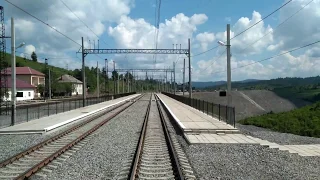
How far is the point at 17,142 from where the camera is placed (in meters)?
15.5

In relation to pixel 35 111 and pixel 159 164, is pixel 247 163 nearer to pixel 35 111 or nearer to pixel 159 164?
pixel 159 164

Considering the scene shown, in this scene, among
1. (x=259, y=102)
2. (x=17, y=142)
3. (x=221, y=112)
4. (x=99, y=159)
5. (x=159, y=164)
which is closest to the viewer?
(x=159, y=164)

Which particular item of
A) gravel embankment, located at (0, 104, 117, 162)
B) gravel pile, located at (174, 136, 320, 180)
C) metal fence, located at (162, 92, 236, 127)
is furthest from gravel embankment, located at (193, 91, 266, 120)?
gravel pile, located at (174, 136, 320, 180)

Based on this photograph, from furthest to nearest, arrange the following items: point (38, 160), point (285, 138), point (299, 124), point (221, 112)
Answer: point (299, 124) < point (221, 112) < point (285, 138) < point (38, 160)

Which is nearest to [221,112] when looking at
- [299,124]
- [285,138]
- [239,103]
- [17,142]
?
[285,138]

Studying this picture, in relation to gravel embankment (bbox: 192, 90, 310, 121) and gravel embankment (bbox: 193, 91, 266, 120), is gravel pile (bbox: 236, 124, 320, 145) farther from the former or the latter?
gravel embankment (bbox: 192, 90, 310, 121)

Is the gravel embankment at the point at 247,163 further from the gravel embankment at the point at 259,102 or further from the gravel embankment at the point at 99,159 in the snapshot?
the gravel embankment at the point at 259,102

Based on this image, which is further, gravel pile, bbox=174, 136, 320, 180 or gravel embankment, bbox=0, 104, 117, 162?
gravel embankment, bbox=0, 104, 117, 162

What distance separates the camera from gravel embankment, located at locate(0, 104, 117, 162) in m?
13.1

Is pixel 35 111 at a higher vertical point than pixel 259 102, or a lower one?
higher

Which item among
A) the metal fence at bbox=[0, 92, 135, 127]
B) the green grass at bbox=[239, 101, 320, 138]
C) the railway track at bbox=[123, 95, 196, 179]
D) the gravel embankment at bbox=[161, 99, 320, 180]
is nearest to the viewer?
the railway track at bbox=[123, 95, 196, 179]

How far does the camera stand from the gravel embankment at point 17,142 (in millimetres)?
13102

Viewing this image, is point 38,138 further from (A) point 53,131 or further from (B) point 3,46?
(B) point 3,46

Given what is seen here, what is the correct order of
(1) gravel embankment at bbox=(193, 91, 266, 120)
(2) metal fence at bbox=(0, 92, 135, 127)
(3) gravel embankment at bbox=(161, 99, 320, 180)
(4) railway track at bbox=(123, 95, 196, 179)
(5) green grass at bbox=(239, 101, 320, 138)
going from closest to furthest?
(4) railway track at bbox=(123, 95, 196, 179)
(3) gravel embankment at bbox=(161, 99, 320, 180)
(5) green grass at bbox=(239, 101, 320, 138)
(2) metal fence at bbox=(0, 92, 135, 127)
(1) gravel embankment at bbox=(193, 91, 266, 120)
